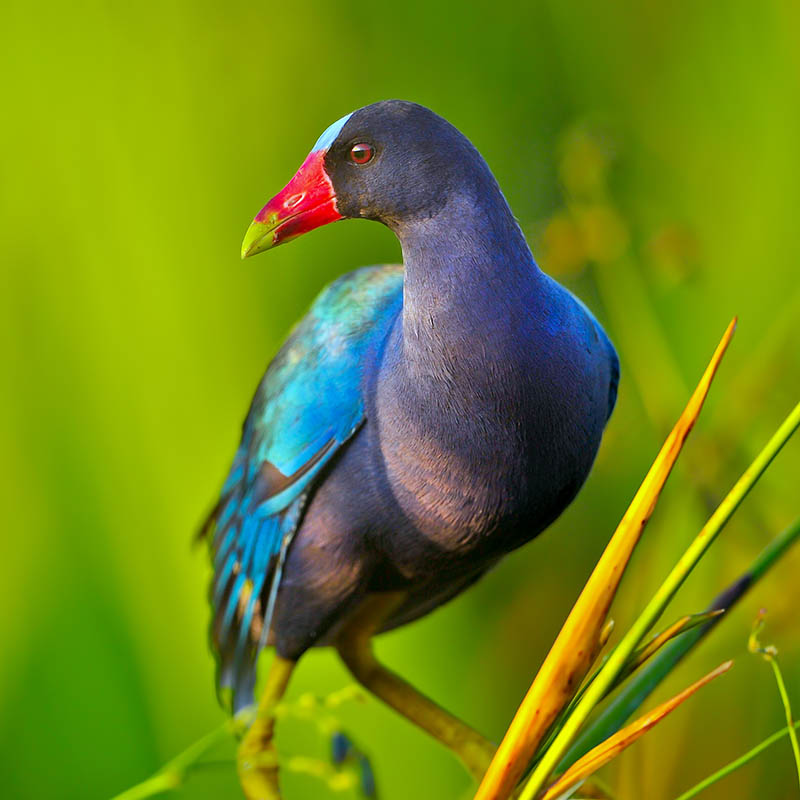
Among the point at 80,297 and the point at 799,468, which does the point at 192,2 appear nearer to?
the point at 80,297

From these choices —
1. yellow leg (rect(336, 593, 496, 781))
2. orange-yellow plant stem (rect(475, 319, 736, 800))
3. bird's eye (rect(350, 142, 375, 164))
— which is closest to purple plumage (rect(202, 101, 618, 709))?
bird's eye (rect(350, 142, 375, 164))

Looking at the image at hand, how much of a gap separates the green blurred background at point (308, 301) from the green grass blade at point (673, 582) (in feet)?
2.01

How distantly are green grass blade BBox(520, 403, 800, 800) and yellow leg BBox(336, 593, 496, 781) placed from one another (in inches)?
19.0

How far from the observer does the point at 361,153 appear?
90 centimetres

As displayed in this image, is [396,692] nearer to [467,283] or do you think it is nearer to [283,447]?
[283,447]

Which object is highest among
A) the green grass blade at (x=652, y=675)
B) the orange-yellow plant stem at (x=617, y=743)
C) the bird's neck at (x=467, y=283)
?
the bird's neck at (x=467, y=283)

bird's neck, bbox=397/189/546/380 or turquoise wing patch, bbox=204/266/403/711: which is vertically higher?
bird's neck, bbox=397/189/546/380

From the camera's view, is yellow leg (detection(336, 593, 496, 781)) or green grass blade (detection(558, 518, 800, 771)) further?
yellow leg (detection(336, 593, 496, 781))

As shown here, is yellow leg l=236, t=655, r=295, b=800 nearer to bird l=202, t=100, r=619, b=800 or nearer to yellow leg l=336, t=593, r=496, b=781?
bird l=202, t=100, r=619, b=800

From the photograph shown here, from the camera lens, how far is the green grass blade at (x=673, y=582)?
642 mm

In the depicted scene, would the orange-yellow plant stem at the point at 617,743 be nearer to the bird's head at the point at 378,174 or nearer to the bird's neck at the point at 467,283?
the bird's neck at the point at 467,283

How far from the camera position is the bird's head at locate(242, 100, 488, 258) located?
2.87 feet

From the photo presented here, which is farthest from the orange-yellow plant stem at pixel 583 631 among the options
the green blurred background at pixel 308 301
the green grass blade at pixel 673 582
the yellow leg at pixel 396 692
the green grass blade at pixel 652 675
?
the green blurred background at pixel 308 301

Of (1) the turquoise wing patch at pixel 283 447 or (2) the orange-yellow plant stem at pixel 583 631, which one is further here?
(1) the turquoise wing patch at pixel 283 447
